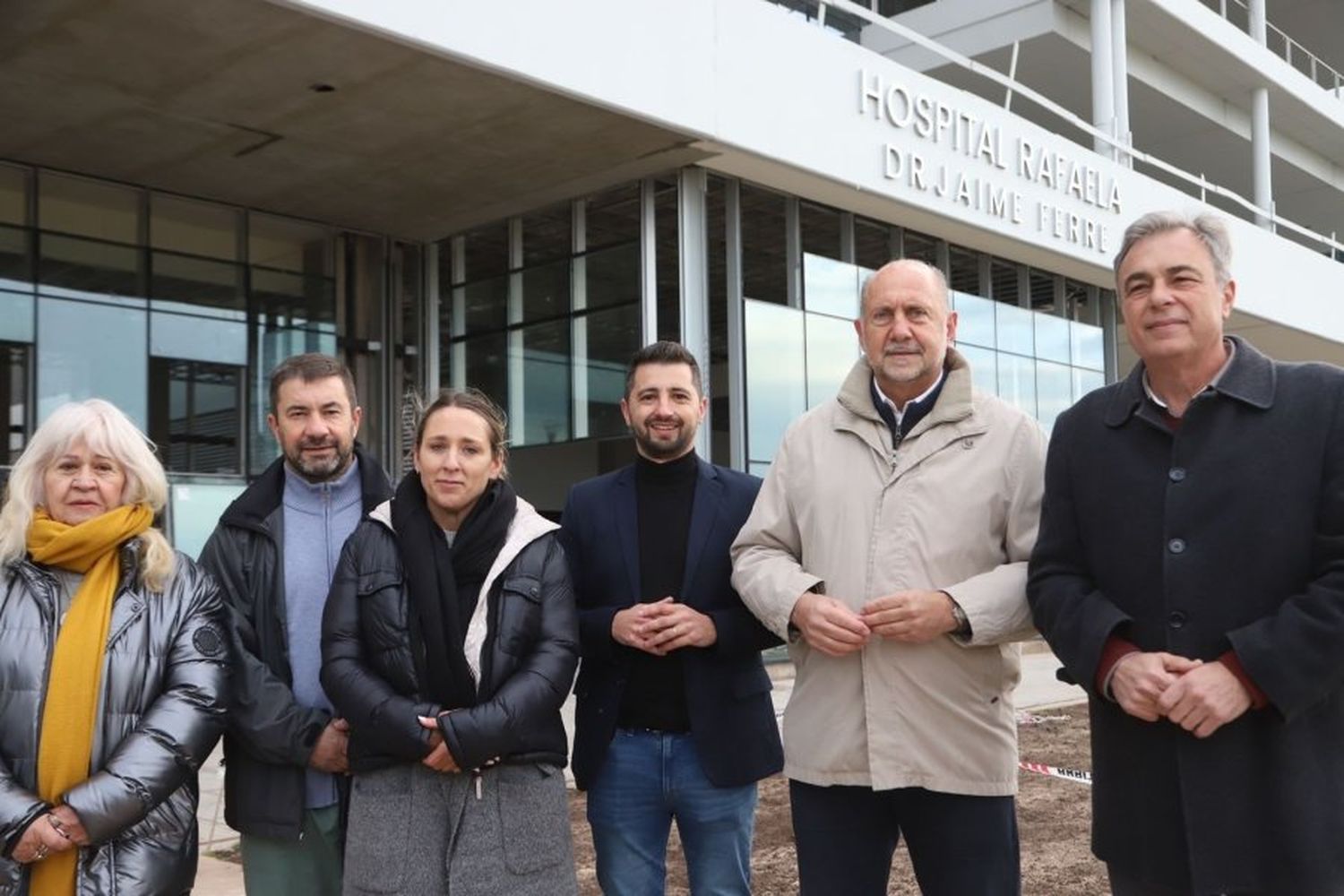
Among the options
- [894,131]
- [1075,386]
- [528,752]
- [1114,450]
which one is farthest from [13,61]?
[1075,386]

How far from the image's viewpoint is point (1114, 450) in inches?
112

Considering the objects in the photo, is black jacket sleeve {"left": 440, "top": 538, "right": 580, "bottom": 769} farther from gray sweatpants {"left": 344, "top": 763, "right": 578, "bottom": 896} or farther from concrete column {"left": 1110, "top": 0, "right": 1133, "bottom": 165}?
concrete column {"left": 1110, "top": 0, "right": 1133, "bottom": 165}

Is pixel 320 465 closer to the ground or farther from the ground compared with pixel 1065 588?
farther from the ground

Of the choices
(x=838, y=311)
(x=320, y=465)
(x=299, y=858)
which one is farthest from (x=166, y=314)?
(x=299, y=858)

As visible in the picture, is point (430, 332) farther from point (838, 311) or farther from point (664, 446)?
point (664, 446)

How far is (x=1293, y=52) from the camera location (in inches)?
1139

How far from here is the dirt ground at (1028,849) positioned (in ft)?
17.5

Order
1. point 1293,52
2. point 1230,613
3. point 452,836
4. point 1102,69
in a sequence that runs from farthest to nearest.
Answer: point 1293,52 → point 1102,69 → point 452,836 → point 1230,613

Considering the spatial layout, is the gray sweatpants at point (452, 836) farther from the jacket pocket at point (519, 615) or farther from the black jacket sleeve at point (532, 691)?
the jacket pocket at point (519, 615)

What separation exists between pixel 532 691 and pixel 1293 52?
3119cm

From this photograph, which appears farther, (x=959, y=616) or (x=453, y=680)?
(x=453, y=680)

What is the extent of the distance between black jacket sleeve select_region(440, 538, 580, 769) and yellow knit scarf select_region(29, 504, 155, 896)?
2.92 feet

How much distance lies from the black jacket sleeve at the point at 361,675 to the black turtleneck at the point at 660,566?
0.73m

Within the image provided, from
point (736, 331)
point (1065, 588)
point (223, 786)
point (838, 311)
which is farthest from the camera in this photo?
point (838, 311)
